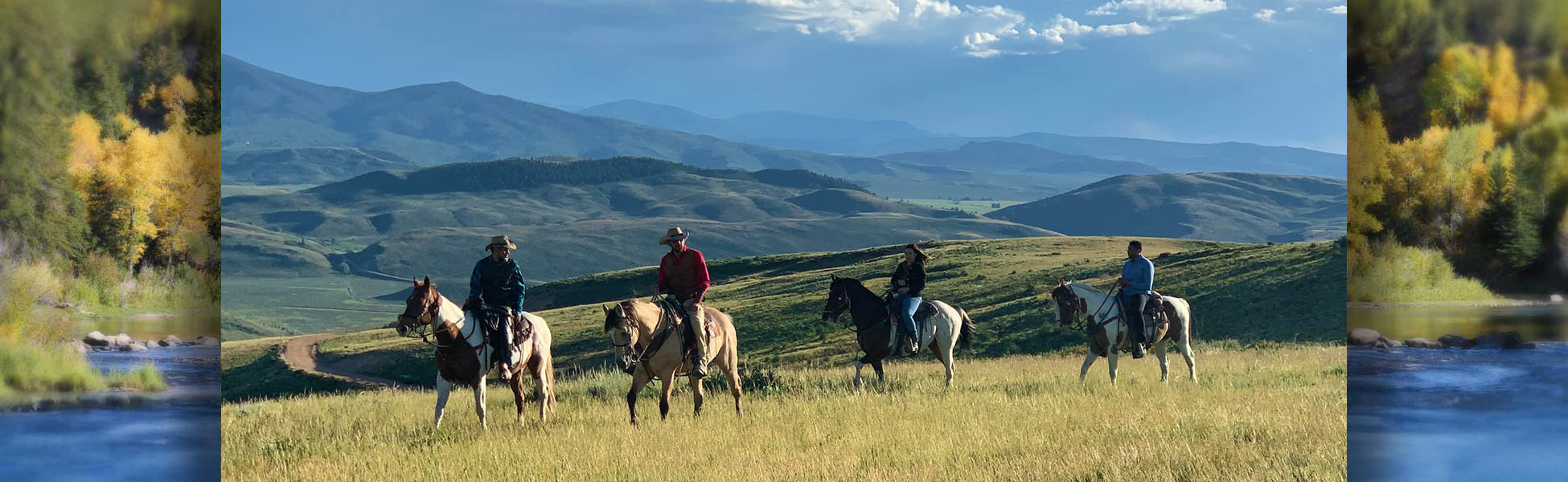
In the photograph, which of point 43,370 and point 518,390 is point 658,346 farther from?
point 43,370

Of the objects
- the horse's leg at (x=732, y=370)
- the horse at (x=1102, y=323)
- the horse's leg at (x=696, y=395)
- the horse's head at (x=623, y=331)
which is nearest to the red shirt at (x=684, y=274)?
the horse's head at (x=623, y=331)

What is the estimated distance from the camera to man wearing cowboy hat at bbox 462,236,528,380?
15562 mm

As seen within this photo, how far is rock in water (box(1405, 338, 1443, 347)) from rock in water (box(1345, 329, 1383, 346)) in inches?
7.7

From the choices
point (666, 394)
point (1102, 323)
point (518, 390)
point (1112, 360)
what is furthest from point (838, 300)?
point (518, 390)

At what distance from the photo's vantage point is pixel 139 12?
787 cm

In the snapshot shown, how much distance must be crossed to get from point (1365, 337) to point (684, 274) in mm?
9678

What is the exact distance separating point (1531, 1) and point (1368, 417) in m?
2.56

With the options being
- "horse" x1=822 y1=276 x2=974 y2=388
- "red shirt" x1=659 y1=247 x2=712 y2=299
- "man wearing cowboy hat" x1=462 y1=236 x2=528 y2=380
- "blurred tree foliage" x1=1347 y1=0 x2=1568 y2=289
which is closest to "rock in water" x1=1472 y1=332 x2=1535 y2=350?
"blurred tree foliage" x1=1347 y1=0 x2=1568 y2=289

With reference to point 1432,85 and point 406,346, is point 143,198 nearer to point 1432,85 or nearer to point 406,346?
point 1432,85

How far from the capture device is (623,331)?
1466 centimetres

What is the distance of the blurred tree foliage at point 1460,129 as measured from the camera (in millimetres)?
7141

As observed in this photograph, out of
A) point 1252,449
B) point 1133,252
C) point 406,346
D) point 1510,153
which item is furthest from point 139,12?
point 406,346

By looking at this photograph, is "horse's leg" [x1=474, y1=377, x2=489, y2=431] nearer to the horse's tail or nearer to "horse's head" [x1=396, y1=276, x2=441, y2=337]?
"horse's head" [x1=396, y1=276, x2=441, y2=337]

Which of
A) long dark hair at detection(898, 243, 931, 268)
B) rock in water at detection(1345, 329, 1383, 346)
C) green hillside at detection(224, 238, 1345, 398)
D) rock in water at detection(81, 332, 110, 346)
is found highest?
long dark hair at detection(898, 243, 931, 268)
